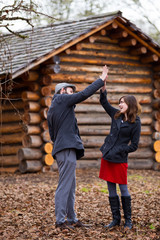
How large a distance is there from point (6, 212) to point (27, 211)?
376 mm

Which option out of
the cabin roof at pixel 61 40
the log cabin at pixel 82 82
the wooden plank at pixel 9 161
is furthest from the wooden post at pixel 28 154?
the cabin roof at pixel 61 40

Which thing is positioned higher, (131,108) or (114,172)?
(131,108)

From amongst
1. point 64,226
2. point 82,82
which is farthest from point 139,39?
point 64,226

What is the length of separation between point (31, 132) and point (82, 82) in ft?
7.57

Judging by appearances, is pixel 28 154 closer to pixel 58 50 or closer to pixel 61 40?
pixel 58 50

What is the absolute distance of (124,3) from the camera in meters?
22.7

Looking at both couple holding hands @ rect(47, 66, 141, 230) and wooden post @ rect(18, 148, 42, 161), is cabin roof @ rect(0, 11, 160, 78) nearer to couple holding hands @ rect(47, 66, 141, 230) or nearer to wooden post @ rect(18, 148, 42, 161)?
wooden post @ rect(18, 148, 42, 161)

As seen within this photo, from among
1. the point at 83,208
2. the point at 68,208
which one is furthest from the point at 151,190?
the point at 68,208

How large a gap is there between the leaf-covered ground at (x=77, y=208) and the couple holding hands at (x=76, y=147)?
275 millimetres

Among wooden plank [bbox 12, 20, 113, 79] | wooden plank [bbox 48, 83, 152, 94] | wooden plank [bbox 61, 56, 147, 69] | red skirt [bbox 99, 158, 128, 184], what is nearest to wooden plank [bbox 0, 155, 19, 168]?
wooden plank [bbox 12, 20, 113, 79]

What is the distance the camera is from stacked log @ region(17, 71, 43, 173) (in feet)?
41.2

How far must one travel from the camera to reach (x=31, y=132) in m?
12.8

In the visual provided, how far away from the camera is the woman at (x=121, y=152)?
601 centimetres

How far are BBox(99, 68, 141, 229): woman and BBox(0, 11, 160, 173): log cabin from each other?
5.81 meters
